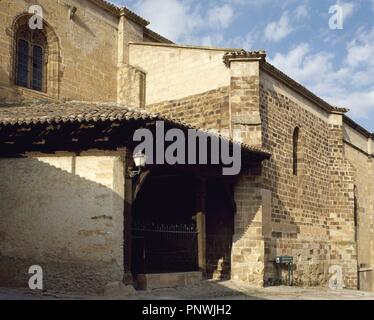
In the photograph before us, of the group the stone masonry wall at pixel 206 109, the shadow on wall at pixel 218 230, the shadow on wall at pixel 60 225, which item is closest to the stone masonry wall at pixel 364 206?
the stone masonry wall at pixel 206 109

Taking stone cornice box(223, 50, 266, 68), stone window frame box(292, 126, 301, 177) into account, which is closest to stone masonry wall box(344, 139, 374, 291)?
stone window frame box(292, 126, 301, 177)

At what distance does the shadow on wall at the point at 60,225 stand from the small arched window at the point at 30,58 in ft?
15.0

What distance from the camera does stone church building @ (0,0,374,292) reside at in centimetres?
920

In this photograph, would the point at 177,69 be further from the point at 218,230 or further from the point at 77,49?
the point at 218,230

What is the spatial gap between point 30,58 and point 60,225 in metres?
6.37

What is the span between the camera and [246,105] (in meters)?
13.0

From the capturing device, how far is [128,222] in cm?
933

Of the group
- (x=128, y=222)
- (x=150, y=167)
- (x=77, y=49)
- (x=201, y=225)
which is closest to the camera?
(x=128, y=222)

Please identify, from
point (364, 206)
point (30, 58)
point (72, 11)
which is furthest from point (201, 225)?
point (364, 206)

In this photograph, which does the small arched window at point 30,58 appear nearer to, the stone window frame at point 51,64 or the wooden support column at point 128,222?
the stone window frame at point 51,64

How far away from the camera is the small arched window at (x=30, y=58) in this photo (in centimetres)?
1348

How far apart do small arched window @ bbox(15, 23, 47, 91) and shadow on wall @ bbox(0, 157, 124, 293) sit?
15.0 feet

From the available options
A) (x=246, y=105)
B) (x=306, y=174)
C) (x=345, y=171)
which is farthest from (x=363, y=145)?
(x=246, y=105)

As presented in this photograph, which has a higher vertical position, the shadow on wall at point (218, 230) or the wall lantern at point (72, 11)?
the wall lantern at point (72, 11)
